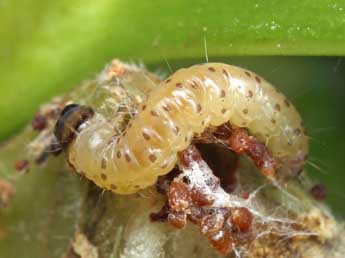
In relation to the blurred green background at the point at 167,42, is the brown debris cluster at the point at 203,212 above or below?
below

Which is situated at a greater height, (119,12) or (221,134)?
(119,12)

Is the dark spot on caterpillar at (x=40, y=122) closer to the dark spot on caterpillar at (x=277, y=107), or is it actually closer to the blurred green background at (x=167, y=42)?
the blurred green background at (x=167, y=42)

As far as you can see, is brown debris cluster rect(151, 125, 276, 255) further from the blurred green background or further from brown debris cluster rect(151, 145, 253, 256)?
the blurred green background

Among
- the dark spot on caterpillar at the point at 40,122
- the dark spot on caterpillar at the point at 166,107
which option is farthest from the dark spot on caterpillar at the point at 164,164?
the dark spot on caterpillar at the point at 40,122

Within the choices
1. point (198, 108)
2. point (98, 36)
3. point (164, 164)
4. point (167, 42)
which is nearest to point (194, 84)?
point (198, 108)

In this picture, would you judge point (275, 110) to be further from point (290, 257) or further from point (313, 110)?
point (313, 110)

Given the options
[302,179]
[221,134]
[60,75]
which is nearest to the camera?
[221,134]

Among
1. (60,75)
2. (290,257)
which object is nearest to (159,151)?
(290,257)

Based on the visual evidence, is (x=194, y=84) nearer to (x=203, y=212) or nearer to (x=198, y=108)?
(x=198, y=108)
